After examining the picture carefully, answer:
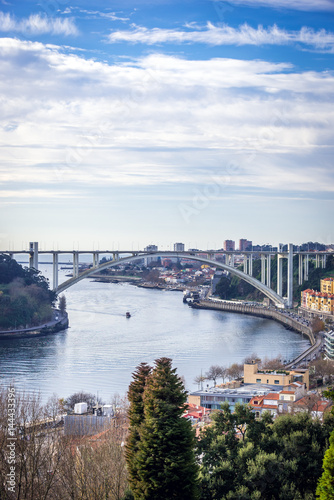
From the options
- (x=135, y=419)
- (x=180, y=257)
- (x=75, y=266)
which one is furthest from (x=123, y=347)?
(x=135, y=419)

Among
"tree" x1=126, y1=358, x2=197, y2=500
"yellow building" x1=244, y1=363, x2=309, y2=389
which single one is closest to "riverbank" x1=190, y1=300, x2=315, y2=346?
"yellow building" x1=244, y1=363, x2=309, y2=389

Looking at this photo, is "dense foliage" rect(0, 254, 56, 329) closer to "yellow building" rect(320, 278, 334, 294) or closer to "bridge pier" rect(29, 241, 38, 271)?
"bridge pier" rect(29, 241, 38, 271)

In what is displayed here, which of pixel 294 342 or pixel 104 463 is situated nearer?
pixel 104 463

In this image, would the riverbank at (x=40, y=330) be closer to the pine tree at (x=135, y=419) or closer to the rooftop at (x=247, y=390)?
the rooftop at (x=247, y=390)

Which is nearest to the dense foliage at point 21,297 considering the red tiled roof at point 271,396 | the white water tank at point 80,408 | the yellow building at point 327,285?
the yellow building at point 327,285

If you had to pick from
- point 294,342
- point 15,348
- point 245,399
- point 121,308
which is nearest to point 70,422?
point 245,399

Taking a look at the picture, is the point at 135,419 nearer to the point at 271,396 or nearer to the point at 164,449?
the point at 164,449

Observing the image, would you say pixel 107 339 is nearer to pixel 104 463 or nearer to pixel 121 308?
pixel 121 308

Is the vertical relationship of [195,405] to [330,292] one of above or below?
below
